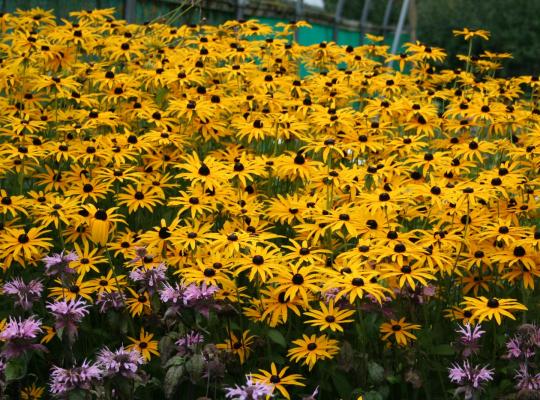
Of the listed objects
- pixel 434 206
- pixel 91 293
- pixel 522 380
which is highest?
pixel 434 206

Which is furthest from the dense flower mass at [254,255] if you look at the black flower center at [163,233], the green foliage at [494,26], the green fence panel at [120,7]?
the green foliage at [494,26]

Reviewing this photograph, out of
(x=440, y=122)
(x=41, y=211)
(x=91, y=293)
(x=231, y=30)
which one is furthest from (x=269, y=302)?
(x=231, y=30)

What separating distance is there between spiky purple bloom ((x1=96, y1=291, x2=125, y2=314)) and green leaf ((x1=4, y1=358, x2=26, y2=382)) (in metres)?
0.54

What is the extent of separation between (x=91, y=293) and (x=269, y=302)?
831mm

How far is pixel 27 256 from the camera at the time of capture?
314cm

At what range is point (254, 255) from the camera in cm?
294

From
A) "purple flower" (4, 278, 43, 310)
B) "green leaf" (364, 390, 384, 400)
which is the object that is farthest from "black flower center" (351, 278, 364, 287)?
"purple flower" (4, 278, 43, 310)

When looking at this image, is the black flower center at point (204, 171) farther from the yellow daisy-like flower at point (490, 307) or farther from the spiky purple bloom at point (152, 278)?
the yellow daisy-like flower at point (490, 307)

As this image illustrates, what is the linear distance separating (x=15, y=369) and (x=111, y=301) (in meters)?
0.61

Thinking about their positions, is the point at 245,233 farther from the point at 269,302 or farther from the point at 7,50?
the point at 7,50

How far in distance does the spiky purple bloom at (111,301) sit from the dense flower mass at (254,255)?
0.01m

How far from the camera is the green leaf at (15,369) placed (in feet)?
8.23

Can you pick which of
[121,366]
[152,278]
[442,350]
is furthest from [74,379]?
[442,350]

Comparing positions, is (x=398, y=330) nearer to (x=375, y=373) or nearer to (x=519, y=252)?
(x=375, y=373)
